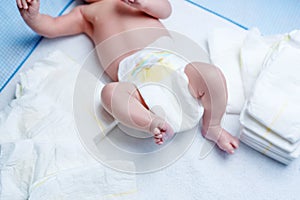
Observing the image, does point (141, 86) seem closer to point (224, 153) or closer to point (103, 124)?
point (103, 124)

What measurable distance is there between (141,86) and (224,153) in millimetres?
252

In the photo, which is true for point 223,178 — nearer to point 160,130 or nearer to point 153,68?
point 160,130

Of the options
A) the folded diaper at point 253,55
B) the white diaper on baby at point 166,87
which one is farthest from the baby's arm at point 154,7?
the folded diaper at point 253,55

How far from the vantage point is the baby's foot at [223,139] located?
2.75 ft

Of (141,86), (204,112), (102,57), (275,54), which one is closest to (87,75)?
(102,57)

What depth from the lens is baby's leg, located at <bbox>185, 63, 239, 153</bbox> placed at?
0.80 m

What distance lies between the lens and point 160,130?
0.78m

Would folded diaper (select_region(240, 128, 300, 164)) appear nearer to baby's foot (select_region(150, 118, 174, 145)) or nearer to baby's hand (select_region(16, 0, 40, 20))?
baby's foot (select_region(150, 118, 174, 145))

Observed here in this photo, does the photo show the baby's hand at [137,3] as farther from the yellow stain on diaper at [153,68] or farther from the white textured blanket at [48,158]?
the white textured blanket at [48,158]

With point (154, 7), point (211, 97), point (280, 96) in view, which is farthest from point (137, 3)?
point (280, 96)

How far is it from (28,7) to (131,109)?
371mm

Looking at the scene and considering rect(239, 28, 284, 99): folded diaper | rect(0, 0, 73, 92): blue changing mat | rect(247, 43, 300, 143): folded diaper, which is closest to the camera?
→ rect(247, 43, 300, 143): folded diaper

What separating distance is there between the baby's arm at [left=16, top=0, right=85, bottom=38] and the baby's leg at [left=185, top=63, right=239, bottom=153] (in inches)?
14.2

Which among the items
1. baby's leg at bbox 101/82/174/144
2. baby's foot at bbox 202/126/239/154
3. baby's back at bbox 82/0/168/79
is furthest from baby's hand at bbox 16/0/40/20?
baby's foot at bbox 202/126/239/154
